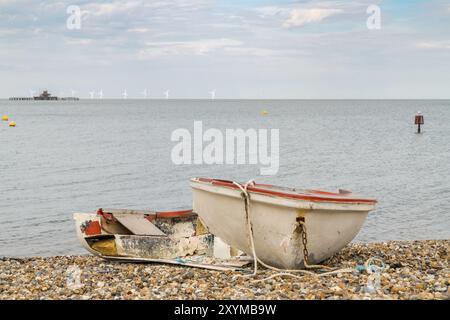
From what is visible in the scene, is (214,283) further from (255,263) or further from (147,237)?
(147,237)

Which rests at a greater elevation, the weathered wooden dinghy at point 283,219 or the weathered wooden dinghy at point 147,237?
the weathered wooden dinghy at point 283,219

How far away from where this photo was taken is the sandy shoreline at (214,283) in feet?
33.6

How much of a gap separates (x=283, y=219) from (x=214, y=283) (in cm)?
186

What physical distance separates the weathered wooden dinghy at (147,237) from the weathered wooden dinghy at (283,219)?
3.13 ft

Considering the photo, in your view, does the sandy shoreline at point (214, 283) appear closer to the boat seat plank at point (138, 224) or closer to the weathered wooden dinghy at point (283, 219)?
the weathered wooden dinghy at point (283, 219)

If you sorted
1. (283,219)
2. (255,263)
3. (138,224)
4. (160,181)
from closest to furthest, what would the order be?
(283,219)
(255,263)
(138,224)
(160,181)

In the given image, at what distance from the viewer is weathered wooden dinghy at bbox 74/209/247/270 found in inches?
558

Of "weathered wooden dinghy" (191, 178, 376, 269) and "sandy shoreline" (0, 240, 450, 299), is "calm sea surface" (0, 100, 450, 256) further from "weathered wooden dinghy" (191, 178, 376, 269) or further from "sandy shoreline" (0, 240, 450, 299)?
A: "weathered wooden dinghy" (191, 178, 376, 269)

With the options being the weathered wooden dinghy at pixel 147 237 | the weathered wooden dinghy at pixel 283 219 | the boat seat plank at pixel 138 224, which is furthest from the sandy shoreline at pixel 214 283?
the boat seat plank at pixel 138 224

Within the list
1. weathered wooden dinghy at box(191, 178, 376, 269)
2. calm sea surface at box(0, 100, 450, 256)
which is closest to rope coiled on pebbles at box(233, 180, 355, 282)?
weathered wooden dinghy at box(191, 178, 376, 269)

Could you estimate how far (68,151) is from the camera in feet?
195

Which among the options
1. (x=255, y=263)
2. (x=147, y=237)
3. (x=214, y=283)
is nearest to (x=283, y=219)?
(x=255, y=263)

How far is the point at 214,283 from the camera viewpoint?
11266 millimetres

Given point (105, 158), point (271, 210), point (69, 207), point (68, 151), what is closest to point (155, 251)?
point (271, 210)
